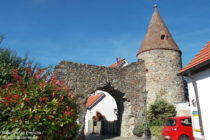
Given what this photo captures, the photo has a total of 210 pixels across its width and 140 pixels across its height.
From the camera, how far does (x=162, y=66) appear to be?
54.6ft

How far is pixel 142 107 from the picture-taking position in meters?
16.2

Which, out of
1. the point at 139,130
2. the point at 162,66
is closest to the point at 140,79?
the point at 162,66

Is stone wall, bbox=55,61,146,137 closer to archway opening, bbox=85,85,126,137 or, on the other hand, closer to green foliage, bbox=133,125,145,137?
green foliage, bbox=133,125,145,137

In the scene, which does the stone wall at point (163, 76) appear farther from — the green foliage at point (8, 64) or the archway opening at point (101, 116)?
the green foliage at point (8, 64)

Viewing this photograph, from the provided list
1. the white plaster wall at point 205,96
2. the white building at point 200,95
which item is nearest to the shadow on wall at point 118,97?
the white building at point 200,95

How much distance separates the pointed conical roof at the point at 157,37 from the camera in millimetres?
17188

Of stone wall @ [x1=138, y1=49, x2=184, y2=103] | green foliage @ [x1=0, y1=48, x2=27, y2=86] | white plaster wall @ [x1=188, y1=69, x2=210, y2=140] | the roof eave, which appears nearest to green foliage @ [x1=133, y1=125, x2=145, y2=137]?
stone wall @ [x1=138, y1=49, x2=184, y2=103]

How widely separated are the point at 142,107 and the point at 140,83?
2.02 metres

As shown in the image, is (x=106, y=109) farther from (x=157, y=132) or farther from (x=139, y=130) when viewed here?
(x=157, y=132)

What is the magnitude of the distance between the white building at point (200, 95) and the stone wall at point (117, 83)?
7.84 metres

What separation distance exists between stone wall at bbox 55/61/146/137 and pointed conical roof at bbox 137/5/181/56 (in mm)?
1890

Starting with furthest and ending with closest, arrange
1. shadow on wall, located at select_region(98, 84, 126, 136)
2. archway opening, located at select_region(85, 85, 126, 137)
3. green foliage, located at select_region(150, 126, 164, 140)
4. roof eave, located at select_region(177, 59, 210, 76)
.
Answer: archway opening, located at select_region(85, 85, 126, 137) < shadow on wall, located at select_region(98, 84, 126, 136) < green foliage, located at select_region(150, 126, 164, 140) < roof eave, located at select_region(177, 59, 210, 76)

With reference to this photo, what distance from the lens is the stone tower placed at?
16219 mm

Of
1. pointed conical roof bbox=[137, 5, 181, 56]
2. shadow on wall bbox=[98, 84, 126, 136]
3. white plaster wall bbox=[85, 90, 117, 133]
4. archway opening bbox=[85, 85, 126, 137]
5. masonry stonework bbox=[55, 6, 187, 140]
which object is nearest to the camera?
masonry stonework bbox=[55, 6, 187, 140]
